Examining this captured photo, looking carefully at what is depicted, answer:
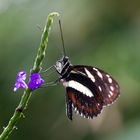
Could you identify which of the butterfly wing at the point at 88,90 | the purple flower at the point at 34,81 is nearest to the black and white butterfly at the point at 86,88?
the butterfly wing at the point at 88,90

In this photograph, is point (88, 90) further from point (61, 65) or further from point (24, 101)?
point (24, 101)

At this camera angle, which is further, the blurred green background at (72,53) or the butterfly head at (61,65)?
the blurred green background at (72,53)

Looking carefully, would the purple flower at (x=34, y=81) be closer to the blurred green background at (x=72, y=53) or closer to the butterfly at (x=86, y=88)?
the butterfly at (x=86, y=88)

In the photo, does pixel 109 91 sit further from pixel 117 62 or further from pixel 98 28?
pixel 98 28

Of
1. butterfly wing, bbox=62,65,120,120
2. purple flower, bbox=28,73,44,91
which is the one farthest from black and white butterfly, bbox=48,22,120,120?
purple flower, bbox=28,73,44,91

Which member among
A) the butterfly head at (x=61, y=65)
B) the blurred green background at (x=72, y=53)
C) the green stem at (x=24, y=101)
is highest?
the blurred green background at (x=72, y=53)

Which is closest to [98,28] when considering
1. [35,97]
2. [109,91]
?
[35,97]

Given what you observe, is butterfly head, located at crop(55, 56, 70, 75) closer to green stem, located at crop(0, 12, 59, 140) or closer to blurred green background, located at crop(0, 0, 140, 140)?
green stem, located at crop(0, 12, 59, 140)
